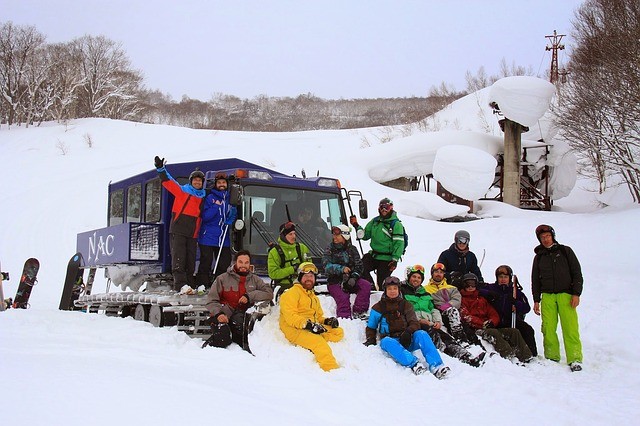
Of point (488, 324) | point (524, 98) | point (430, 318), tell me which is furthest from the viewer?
point (524, 98)

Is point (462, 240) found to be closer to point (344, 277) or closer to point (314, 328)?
point (344, 277)

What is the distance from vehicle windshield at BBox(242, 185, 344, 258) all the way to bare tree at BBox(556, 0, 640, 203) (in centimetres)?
1109

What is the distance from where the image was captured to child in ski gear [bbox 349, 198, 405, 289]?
8.30m

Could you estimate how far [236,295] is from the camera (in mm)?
6855

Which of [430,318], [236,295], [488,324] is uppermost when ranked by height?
[236,295]

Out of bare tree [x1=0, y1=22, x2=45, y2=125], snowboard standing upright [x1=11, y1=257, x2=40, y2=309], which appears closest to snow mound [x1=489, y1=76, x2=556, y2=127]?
snowboard standing upright [x1=11, y1=257, x2=40, y2=309]

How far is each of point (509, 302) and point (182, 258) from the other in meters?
4.28

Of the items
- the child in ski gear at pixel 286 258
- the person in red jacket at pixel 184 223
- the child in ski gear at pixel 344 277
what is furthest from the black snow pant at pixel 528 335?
the person in red jacket at pixel 184 223

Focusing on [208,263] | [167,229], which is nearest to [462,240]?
[208,263]

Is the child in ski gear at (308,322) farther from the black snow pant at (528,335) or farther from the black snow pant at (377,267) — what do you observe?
the black snow pant at (528,335)

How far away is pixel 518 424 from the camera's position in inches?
187

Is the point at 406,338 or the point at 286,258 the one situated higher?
the point at 286,258

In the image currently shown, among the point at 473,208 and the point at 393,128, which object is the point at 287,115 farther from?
the point at 473,208

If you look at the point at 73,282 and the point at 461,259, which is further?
the point at 73,282
